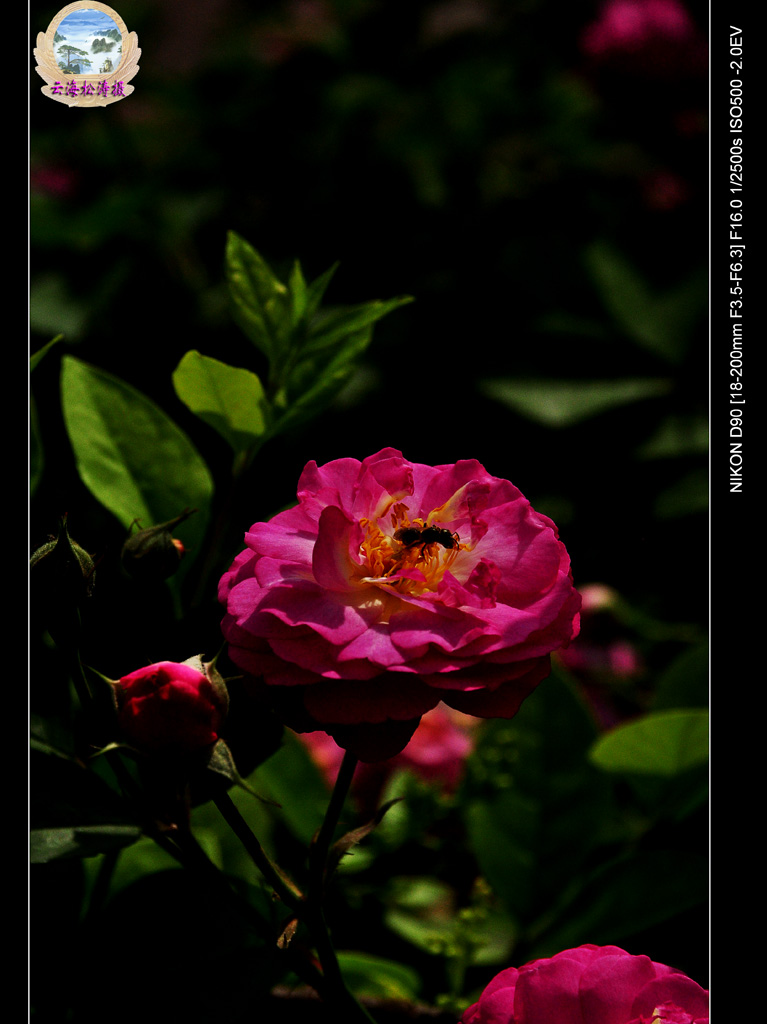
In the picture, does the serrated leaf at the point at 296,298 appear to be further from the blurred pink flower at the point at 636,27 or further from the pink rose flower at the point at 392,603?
the blurred pink flower at the point at 636,27

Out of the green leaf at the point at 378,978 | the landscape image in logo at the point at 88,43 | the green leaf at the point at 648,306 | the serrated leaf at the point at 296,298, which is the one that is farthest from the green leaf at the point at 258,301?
the green leaf at the point at 648,306

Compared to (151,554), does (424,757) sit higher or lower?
lower

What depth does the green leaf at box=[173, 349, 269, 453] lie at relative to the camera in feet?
1.38

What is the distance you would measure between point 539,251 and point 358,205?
0.24 meters

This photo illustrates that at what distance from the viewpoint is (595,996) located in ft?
0.99

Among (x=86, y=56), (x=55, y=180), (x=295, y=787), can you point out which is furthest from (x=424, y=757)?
(x=55, y=180)

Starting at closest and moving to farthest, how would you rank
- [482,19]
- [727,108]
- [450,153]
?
[727,108] < [450,153] < [482,19]

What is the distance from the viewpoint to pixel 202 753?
0.29m

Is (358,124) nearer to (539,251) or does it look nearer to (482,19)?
(539,251)

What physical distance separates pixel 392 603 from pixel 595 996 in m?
0.15

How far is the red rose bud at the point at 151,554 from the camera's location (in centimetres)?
34

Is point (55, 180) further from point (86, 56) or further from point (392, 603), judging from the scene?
point (392, 603)

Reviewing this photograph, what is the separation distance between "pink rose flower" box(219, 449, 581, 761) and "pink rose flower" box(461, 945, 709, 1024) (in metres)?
0.09

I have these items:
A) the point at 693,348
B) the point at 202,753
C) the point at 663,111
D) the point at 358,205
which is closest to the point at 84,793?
the point at 202,753
